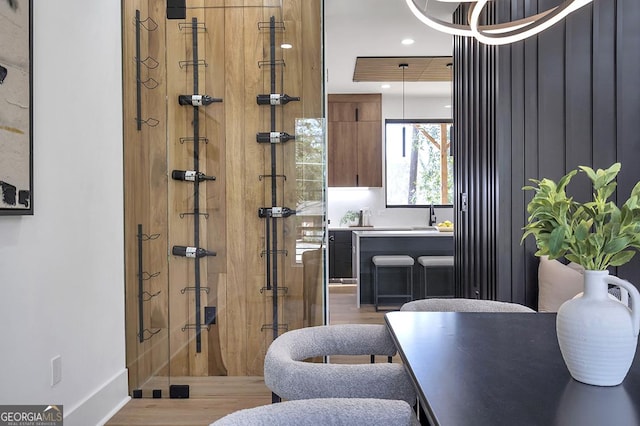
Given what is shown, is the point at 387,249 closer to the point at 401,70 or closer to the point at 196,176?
the point at 401,70

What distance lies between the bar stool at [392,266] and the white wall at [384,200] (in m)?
2.17

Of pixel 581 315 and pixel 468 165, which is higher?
pixel 468 165

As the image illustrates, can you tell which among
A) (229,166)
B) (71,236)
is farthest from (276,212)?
(71,236)

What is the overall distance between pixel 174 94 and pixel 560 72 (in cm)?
259

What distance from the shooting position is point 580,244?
3.33 feet

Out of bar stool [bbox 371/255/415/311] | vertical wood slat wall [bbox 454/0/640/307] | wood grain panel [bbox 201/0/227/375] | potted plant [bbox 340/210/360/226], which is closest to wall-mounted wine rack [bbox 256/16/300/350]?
wood grain panel [bbox 201/0/227/375]

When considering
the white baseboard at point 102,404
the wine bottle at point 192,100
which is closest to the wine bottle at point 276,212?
the wine bottle at point 192,100

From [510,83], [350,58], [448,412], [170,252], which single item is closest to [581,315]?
[448,412]

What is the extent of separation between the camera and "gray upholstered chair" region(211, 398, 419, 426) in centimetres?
90

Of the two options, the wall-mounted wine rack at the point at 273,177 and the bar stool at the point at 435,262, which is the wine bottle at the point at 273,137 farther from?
the bar stool at the point at 435,262

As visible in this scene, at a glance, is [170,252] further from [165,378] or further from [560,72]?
[560,72]

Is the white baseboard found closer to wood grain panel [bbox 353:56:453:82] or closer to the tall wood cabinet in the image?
wood grain panel [bbox 353:56:453:82]

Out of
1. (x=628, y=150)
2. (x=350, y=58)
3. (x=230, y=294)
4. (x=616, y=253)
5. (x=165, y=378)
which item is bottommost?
(x=165, y=378)

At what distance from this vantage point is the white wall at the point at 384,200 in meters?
7.18
